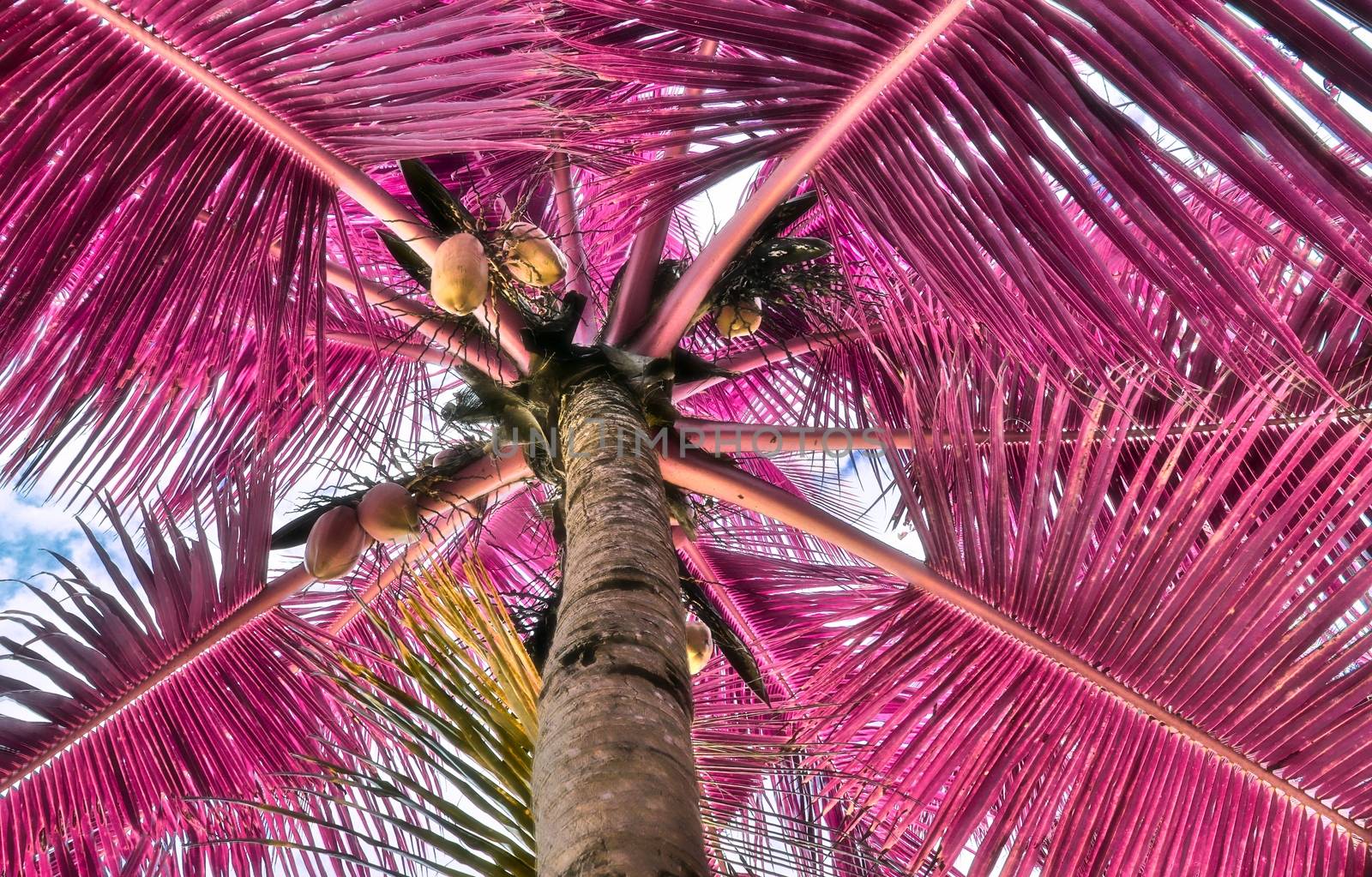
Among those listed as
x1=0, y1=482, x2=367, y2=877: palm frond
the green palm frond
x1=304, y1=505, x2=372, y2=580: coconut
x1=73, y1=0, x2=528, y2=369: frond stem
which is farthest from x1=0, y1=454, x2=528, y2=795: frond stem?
the green palm frond

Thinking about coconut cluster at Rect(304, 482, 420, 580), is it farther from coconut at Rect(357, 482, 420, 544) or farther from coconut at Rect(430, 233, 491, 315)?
coconut at Rect(430, 233, 491, 315)

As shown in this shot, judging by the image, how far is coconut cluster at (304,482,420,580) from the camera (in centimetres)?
195

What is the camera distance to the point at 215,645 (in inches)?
84.2

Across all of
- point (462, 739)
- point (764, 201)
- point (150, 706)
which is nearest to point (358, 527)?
point (150, 706)

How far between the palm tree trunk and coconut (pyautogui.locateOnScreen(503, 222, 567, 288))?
545mm

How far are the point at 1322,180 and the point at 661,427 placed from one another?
1290mm

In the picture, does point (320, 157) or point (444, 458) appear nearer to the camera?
point (320, 157)

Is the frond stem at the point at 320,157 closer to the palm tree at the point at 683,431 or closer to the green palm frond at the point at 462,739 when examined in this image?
the palm tree at the point at 683,431

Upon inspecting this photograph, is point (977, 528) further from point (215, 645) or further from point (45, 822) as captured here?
point (45, 822)

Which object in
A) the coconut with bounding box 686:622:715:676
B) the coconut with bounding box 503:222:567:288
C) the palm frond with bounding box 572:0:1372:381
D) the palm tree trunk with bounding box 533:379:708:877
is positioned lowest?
the palm tree trunk with bounding box 533:379:708:877

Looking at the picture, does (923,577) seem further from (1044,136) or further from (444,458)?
(444,458)

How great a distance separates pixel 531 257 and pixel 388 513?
0.60 meters

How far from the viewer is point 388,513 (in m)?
1.94

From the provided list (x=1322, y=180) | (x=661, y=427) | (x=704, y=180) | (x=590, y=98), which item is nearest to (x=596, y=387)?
(x=661, y=427)
